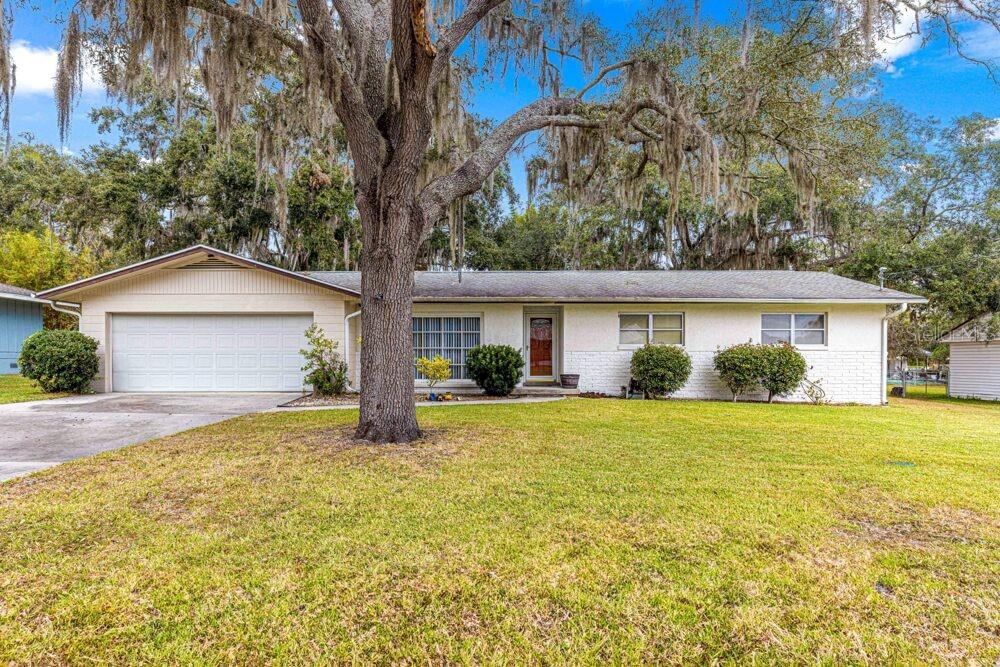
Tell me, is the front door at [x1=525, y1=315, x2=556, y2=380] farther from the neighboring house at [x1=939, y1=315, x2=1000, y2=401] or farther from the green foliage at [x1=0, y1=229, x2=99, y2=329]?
the green foliage at [x1=0, y1=229, x2=99, y2=329]

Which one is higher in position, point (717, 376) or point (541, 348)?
point (541, 348)

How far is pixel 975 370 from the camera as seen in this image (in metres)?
16.5

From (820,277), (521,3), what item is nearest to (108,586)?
(521,3)

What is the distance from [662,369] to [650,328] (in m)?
1.40

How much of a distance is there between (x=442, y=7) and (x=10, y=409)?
1003 centimetres

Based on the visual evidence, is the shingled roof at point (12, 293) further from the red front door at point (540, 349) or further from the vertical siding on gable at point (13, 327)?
the red front door at point (540, 349)

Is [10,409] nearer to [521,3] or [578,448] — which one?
[578,448]

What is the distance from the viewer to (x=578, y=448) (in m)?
5.70

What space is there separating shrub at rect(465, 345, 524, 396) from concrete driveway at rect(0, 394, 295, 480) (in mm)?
4229

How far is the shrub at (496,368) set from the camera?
424 inches

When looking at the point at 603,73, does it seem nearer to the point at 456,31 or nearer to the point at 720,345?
the point at 456,31

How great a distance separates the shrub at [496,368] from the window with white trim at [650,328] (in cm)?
305

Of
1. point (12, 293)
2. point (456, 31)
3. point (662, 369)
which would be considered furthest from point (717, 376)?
point (12, 293)

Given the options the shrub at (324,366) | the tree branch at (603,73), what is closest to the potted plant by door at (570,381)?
the shrub at (324,366)
